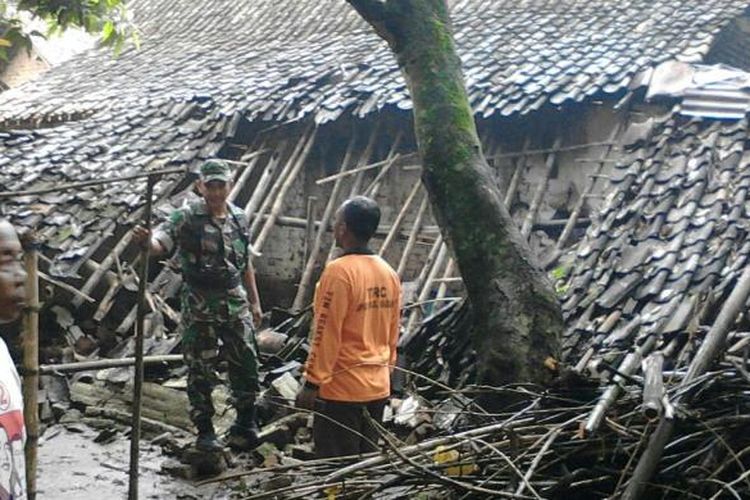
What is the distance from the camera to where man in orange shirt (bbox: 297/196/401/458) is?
4.06 metres

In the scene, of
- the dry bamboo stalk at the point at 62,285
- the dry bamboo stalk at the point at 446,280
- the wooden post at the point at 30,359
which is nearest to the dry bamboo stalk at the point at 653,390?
the wooden post at the point at 30,359

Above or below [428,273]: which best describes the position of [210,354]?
above

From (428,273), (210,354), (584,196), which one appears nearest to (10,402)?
(210,354)

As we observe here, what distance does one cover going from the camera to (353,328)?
4152mm

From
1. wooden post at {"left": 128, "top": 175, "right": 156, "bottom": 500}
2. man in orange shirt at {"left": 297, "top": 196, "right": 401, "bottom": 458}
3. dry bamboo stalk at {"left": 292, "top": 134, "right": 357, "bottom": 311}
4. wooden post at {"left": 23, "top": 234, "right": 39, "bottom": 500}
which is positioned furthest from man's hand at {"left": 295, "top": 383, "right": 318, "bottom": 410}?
dry bamboo stalk at {"left": 292, "top": 134, "right": 357, "bottom": 311}

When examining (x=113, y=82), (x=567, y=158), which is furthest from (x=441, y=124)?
(x=113, y=82)

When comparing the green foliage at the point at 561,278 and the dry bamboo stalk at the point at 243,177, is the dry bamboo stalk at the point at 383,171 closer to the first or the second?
the dry bamboo stalk at the point at 243,177

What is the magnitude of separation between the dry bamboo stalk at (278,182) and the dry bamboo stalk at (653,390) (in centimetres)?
664

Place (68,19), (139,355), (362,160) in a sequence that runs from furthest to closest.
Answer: (362,160)
(68,19)
(139,355)

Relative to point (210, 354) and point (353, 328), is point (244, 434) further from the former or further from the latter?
point (353, 328)

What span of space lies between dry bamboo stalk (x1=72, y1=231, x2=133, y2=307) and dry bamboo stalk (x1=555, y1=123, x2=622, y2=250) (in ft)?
12.6

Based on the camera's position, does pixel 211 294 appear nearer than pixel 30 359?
No

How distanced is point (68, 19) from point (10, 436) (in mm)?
4772

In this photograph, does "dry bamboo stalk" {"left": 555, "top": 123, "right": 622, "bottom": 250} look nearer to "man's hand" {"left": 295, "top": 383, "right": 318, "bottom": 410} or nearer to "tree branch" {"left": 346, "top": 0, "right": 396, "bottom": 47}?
"tree branch" {"left": 346, "top": 0, "right": 396, "bottom": 47}
